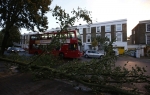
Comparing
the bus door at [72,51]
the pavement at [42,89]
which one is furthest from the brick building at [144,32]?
the pavement at [42,89]

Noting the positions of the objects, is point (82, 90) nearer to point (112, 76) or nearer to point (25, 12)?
point (112, 76)

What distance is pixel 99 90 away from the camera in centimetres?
292

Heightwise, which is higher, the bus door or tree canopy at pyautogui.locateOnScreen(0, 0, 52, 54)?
tree canopy at pyautogui.locateOnScreen(0, 0, 52, 54)

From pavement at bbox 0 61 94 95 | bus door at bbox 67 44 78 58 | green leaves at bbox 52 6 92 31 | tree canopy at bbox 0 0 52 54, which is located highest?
tree canopy at bbox 0 0 52 54

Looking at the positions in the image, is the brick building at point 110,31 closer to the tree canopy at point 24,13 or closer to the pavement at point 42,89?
the tree canopy at point 24,13

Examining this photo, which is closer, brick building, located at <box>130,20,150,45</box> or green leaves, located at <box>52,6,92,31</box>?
green leaves, located at <box>52,6,92,31</box>

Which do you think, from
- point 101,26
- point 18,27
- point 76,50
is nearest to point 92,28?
point 101,26

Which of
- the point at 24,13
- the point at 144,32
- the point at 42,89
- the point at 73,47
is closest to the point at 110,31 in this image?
the point at 144,32

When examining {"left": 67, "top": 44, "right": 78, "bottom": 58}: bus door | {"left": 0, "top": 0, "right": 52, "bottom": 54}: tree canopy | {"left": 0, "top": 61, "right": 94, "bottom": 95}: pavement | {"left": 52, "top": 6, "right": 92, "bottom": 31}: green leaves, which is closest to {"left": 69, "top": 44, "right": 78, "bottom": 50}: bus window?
{"left": 67, "top": 44, "right": 78, "bottom": 58}: bus door

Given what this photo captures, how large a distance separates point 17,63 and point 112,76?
2953 mm

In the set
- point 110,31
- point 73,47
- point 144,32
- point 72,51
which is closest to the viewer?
point 73,47

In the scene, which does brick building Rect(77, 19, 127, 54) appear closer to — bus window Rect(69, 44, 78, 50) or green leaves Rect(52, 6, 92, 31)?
bus window Rect(69, 44, 78, 50)

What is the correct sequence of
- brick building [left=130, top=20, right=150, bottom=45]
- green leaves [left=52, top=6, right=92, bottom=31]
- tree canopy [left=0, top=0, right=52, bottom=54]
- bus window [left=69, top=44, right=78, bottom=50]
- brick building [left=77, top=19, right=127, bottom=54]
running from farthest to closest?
1. brick building [left=130, top=20, right=150, bottom=45]
2. brick building [left=77, top=19, right=127, bottom=54]
3. bus window [left=69, top=44, right=78, bottom=50]
4. tree canopy [left=0, top=0, right=52, bottom=54]
5. green leaves [left=52, top=6, right=92, bottom=31]

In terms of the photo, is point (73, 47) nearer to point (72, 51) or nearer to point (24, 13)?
point (72, 51)
